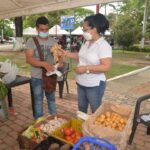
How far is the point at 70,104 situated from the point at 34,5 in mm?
2285

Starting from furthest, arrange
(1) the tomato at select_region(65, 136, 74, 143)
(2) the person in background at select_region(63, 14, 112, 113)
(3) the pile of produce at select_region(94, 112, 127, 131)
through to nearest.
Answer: (1) the tomato at select_region(65, 136, 74, 143) < (2) the person in background at select_region(63, 14, 112, 113) < (3) the pile of produce at select_region(94, 112, 127, 131)

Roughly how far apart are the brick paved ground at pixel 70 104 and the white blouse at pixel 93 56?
4.18 ft

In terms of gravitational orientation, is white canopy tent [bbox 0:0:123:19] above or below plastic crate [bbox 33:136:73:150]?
above

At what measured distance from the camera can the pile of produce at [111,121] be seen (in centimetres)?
253

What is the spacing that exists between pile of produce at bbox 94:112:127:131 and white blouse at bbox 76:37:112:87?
428mm

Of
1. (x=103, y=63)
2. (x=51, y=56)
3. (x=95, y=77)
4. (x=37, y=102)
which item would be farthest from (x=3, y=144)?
(x=103, y=63)

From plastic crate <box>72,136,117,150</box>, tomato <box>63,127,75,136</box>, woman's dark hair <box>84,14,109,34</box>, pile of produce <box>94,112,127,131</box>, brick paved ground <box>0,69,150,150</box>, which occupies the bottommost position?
brick paved ground <box>0,69,150,150</box>

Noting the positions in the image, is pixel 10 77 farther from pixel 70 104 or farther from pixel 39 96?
pixel 70 104

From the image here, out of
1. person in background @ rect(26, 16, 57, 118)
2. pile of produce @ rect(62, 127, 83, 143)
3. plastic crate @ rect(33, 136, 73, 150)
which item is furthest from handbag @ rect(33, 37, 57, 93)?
plastic crate @ rect(33, 136, 73, 150)

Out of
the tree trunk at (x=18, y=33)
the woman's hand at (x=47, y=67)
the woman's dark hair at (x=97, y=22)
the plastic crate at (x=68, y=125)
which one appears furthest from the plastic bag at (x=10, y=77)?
the tree trunk at (x=18, y=33)

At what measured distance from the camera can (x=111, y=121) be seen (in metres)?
2.59

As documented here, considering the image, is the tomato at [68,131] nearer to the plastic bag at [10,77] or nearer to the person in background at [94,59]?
the person in background at [94,59]

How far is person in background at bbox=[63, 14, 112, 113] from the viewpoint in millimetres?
2699

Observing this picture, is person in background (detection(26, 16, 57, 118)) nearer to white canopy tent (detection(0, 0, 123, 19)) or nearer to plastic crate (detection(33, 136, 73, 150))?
white canopy tent (detection(0, 0, 123, 19))
